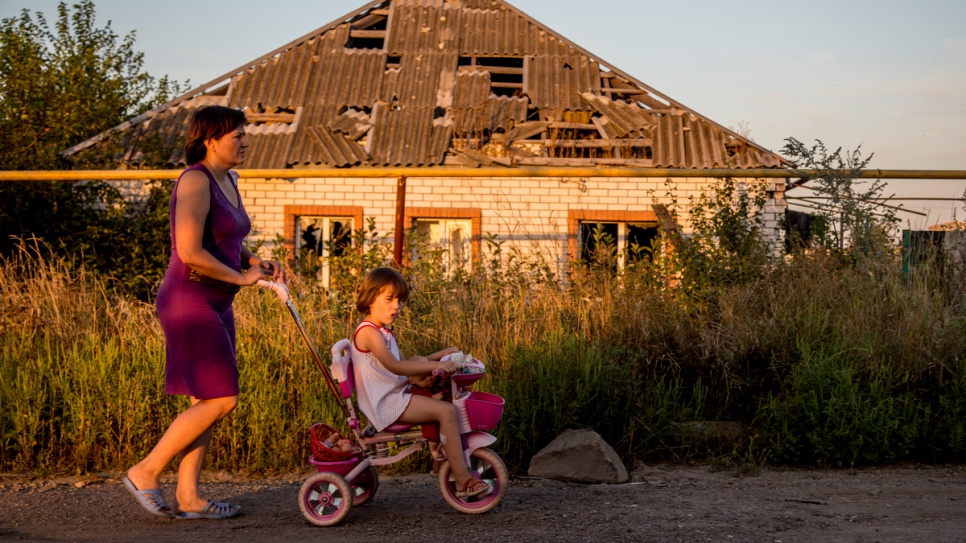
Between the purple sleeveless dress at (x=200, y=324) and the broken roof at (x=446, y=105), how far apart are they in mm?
10701

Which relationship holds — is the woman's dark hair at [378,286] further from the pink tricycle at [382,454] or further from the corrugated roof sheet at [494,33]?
the corrugated roof sheet at [494,33]

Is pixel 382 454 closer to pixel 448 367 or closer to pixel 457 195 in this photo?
pixel 448 367

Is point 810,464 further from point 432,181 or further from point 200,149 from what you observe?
point 432,181

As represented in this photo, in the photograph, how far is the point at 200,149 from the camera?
425cm

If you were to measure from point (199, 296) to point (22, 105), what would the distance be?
10267mm

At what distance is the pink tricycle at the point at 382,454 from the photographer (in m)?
4.24

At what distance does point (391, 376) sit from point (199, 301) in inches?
35.4

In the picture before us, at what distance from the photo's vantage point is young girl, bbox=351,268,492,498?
4203mm

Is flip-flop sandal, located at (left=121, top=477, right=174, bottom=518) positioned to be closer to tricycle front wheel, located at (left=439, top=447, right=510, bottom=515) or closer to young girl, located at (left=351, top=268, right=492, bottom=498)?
young girl, located at (left=351, top=268, right=492, bottom=498)

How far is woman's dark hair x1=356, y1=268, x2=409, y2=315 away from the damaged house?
1029 cm

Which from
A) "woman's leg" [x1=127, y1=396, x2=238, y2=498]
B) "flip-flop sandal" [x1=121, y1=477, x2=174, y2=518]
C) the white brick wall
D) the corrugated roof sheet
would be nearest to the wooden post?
"woman's leg" [x1=127, y1=396, x2=238, y2=498]

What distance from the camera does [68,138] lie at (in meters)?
13.7

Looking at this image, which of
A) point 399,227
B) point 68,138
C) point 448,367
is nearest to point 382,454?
point 448,367

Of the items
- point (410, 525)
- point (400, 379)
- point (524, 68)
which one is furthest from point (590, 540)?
point (524, 68)
